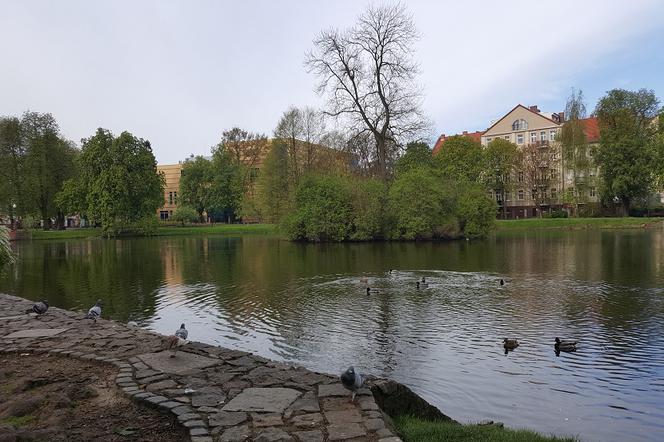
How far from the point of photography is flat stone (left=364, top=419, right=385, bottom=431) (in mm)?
4906

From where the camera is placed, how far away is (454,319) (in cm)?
1366

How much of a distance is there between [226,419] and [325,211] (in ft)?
134

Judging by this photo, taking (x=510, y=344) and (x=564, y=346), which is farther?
(x=510, y=344)

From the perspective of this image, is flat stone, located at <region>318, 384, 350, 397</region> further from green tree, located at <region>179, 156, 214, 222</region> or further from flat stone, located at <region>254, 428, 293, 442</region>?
green tree, located at <region>179, 156, 214, 222</region>

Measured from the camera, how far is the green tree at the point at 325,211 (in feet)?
150

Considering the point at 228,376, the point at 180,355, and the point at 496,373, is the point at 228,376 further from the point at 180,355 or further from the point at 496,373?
the point at 496,373

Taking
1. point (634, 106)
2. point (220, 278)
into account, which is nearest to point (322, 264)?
point (220, 278)

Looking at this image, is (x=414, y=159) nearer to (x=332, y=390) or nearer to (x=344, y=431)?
(x=332, y=390)

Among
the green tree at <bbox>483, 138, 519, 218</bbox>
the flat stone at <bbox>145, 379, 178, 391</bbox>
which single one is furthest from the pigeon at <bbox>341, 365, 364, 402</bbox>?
the green tree at <bbox>483, 138, 519, 218</bbox>

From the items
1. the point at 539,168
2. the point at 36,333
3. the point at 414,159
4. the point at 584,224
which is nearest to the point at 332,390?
the point at 36,333

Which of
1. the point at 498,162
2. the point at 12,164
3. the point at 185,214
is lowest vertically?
the point at 185,214

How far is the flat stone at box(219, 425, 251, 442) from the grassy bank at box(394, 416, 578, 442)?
1.67m

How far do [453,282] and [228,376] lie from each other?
14797 mm

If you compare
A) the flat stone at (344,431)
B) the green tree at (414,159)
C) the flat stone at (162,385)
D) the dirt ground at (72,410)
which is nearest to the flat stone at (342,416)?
the flat stone at (344,431)
